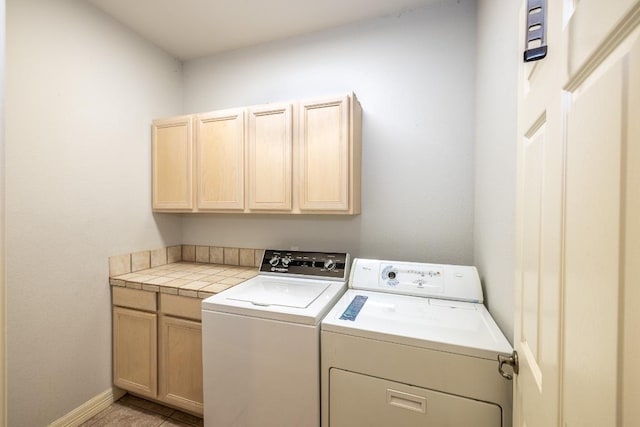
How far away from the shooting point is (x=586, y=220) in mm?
409

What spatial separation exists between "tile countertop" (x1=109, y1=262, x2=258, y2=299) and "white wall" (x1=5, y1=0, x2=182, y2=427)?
0.22m

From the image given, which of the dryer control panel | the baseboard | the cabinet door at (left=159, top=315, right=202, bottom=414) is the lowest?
the baseboard

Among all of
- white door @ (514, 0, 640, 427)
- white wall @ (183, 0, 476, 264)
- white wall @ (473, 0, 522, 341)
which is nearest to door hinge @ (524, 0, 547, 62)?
white door @ (514, 0, 640, 427)

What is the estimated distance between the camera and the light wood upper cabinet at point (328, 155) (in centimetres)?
166

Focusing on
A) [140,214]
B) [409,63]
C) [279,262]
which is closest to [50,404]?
[140,214]

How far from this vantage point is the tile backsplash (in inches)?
76.9

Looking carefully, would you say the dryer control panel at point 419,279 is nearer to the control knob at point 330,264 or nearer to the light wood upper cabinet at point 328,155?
the control knob at point 330,264

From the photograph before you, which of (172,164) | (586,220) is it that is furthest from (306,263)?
(586,220)

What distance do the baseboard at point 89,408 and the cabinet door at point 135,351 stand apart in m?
0.09

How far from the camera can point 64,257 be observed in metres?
1.60

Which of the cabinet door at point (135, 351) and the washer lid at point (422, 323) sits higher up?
the washer lid at point (422, 323)

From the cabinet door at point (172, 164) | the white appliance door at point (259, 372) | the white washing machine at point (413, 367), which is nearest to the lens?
the white washing machine at point (413, 367)

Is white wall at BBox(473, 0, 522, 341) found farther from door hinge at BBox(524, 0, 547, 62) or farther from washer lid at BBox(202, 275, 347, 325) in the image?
washer lid at BBox(202, 275, 347, 325)

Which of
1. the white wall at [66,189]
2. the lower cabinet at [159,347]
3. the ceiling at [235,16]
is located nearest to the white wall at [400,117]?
the ceiling at [235,16]
